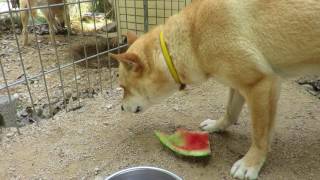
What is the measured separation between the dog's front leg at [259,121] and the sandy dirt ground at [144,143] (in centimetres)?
10

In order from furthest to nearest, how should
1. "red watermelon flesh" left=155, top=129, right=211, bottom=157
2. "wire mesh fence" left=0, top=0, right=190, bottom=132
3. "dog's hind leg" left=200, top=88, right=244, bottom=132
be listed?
"wire mesh fence" left=0, top=0, right=190, bottom=132, "dog's hind leg" left=200, top=88, right=244, bottom=132, "red watermelon flesh" left=155, top=129, right=211, bottom=157

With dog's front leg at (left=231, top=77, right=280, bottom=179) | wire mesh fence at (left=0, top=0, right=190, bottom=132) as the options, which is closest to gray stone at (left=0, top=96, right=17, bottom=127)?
wire mesh fence at (left=0, top=0, right=190, bottom=132)

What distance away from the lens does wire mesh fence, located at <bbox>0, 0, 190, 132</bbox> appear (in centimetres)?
320

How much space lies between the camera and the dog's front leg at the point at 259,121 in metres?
2.10

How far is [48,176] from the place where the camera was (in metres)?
2.25

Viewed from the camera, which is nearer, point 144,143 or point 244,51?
point 244,51

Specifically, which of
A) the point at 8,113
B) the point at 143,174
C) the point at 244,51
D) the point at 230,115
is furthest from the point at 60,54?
the point at 244,51

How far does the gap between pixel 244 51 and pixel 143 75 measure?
28.8 inches

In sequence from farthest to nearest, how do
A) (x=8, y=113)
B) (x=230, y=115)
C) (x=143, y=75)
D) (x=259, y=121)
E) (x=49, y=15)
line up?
(x=49, y=15) < (x=8, y=113) < (x=230, y=115) < (x=143, y=75) < (x=259, y=121)

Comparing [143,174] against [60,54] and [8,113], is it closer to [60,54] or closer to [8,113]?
[8,113]

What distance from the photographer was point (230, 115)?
273 cm

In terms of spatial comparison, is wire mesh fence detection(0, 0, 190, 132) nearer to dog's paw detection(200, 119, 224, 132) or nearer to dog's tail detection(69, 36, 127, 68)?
dog's tail detection(69, 36, 127, 68)

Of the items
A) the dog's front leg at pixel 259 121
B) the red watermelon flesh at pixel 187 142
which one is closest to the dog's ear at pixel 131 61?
the red watermelon flesh at pixel 187 142

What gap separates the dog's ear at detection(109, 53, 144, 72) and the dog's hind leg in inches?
33.3
